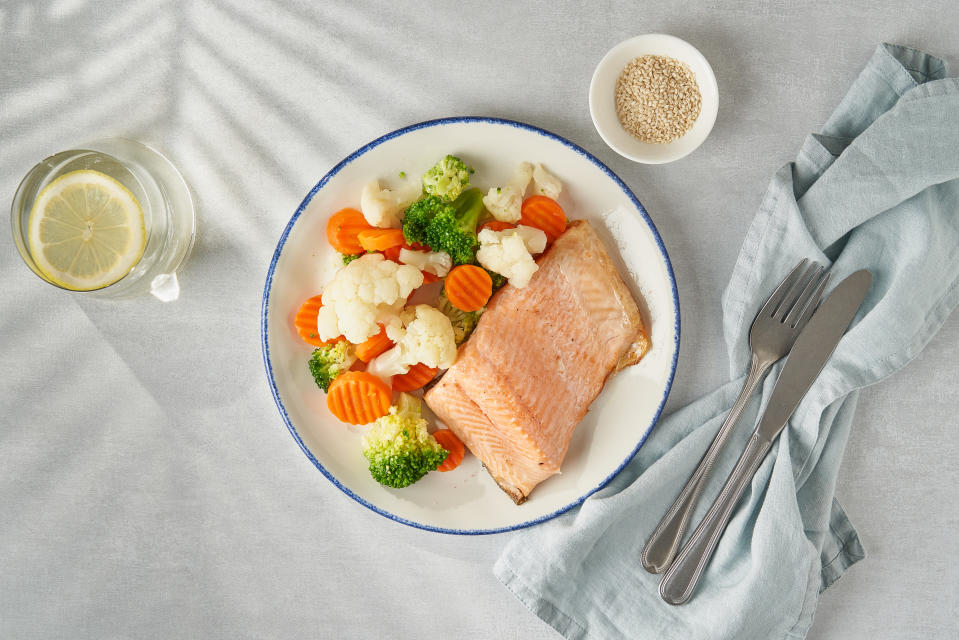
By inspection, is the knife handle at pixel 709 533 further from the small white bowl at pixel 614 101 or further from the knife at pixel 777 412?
the small white bowl at pixel 614 101

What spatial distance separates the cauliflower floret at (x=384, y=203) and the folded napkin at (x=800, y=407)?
3.98 feet

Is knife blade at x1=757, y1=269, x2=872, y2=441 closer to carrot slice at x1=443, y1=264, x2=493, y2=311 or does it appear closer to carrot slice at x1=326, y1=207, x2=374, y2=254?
carrot slice at x1=443, y1=264, x2=493, y2=311

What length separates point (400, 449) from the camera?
2225 mm

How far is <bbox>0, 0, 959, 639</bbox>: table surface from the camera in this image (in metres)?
2.34

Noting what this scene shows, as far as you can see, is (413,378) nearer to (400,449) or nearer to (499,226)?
(400,449)

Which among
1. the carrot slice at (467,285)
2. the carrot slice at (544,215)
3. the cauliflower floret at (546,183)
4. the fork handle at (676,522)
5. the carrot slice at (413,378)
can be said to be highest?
the cauliflower floret at (546,183)

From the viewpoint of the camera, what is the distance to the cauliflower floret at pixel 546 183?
88.1 inches

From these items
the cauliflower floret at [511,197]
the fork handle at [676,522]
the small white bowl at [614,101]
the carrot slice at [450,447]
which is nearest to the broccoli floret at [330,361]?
the carrot slice at [450,447]

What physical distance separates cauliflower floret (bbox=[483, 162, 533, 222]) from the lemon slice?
4.28 feet

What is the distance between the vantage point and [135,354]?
257 cm

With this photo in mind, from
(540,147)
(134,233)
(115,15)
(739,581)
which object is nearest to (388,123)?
(540,147)

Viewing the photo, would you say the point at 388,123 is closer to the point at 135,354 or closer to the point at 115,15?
the point at 115,15

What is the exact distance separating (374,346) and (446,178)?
0.63 m

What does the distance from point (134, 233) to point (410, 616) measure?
180cm
